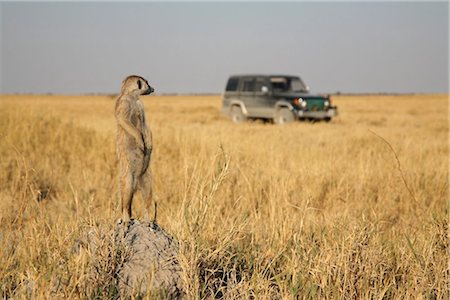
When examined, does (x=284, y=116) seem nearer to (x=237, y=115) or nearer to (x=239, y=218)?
(x=237, y=115)

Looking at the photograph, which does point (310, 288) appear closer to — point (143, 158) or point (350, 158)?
point (143, 158)

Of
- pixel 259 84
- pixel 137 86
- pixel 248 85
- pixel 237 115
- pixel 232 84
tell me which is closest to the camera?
pixel 137 86

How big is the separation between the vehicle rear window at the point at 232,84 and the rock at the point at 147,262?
18079 mm

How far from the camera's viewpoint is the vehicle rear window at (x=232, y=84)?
21.0 metres

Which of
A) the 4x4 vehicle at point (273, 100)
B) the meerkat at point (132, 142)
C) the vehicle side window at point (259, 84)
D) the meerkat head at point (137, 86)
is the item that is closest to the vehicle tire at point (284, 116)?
the 4x4 vehicle at point (273, 100)

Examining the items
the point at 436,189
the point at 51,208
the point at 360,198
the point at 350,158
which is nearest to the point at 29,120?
the point at 51,208

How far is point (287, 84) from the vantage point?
1988 cm

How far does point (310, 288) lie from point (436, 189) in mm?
4119

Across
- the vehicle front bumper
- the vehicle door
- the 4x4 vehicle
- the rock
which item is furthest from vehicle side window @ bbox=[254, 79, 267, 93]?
the rock

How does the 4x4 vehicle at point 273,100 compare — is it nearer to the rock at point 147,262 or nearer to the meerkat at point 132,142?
the rock at point 147,262

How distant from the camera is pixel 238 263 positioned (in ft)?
11.4

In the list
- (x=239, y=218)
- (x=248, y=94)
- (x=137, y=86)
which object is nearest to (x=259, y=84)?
(x=248, y=94)

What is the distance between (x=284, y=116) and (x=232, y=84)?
340 centimetres

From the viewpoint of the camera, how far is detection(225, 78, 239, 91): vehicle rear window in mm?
21016
